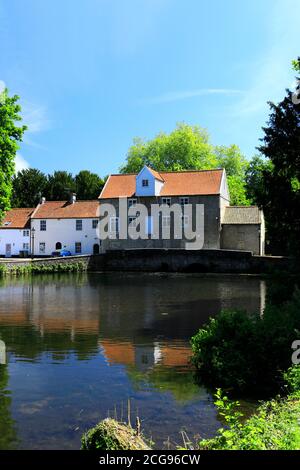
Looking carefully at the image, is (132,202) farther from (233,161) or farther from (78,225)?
(233,161)

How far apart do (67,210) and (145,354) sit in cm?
5052

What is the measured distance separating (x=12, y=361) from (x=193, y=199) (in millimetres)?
41925

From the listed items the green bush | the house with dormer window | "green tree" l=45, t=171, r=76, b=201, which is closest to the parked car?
the house with dormer window

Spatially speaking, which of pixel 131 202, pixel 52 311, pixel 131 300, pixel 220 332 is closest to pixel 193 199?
pixel 131 202

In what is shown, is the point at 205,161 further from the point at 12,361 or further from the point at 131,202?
the point at 12,361

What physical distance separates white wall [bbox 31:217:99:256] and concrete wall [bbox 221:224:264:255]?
58.0 ft

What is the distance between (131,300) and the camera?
27.0 metres

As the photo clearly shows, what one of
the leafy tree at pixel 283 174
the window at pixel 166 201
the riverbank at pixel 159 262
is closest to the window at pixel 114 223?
the riverbank at pixel 159 262

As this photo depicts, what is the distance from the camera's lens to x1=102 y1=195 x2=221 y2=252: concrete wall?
52.0 meters

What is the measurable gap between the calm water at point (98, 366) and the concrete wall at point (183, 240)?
24002mm

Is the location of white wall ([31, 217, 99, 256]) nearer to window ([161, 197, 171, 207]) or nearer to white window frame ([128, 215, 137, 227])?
white window frame ([128, 215, 137, 227])

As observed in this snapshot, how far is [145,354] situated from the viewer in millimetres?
14156

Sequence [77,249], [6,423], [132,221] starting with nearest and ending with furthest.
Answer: [6,423] < [132,221] < [77,249]

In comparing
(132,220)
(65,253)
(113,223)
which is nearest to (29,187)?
(65,253)
